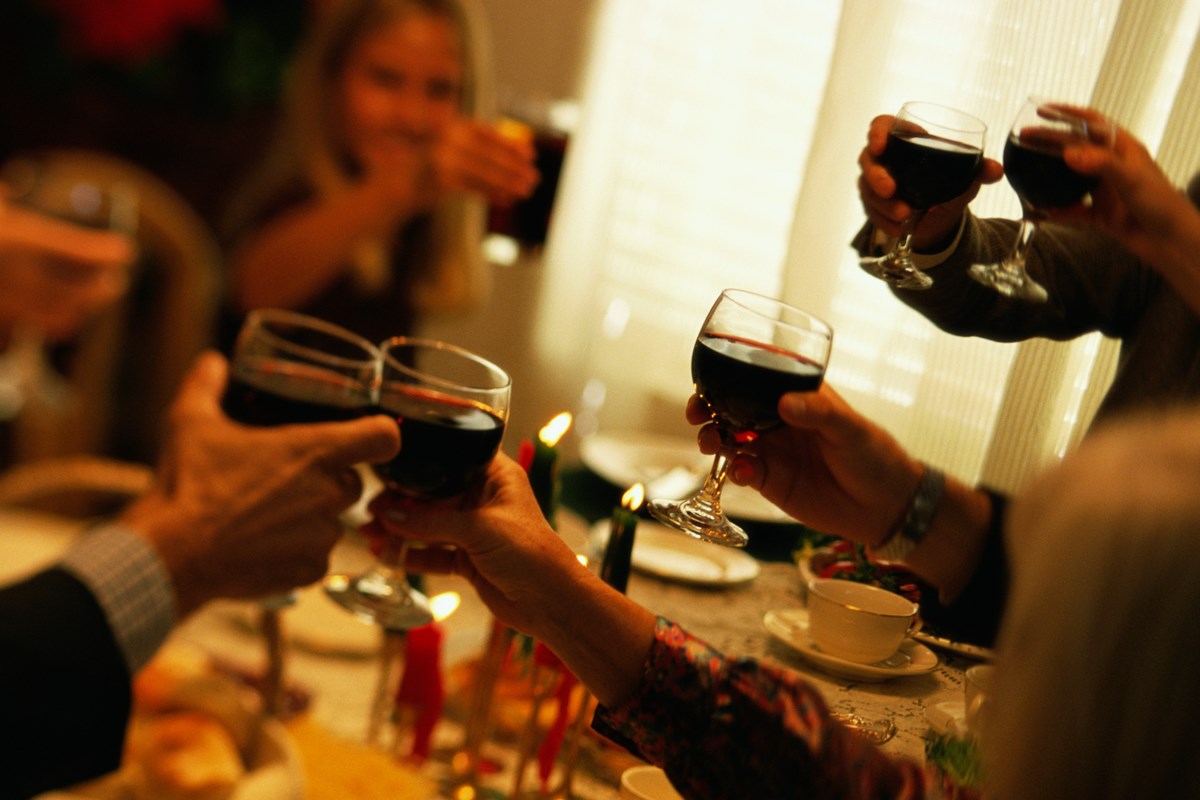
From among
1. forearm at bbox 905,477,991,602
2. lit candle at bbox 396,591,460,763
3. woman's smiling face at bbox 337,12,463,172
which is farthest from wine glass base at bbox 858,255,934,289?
woman's smiling face at bbox 337,12,463,172

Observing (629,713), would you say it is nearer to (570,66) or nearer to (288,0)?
(570,66)

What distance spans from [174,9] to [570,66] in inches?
Answer: 42.9

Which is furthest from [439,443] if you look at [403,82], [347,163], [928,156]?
[347,163]

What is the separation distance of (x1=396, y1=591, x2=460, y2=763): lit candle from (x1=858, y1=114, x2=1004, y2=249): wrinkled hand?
20.4 inches

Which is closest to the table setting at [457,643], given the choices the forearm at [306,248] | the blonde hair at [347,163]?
the forearm at [306,248]

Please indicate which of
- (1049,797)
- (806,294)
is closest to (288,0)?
(806,294)

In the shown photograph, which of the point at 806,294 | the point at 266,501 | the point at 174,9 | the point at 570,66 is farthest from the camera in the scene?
the point at 174,9

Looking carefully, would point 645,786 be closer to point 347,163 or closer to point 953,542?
point 953,542

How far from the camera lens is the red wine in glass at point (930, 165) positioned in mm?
703

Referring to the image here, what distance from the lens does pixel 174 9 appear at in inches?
116

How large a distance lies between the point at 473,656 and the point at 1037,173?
0.77 m

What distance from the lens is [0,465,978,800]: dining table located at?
70 centimetres

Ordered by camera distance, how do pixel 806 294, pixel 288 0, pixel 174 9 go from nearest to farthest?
1. pixel 806 294
2. pixel 174 9
3. pixel 288 0

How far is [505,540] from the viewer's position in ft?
2.23
